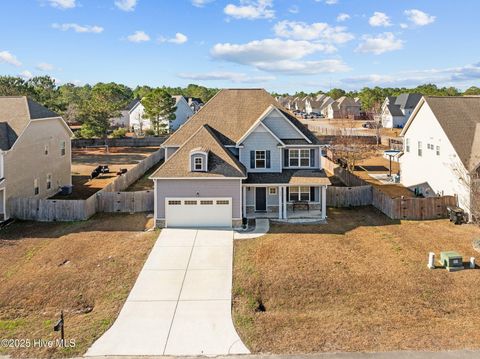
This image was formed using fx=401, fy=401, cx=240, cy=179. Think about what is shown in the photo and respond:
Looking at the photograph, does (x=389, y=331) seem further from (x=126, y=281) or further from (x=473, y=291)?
(x=126, y=281)

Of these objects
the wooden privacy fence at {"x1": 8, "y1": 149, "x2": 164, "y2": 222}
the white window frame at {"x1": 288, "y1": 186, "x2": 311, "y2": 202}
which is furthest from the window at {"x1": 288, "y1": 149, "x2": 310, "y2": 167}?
the wooden privacy fence at {"x1": 8, "y1": 149, "x2": 164, "y2": 222}

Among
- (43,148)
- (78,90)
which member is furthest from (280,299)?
(78,90)

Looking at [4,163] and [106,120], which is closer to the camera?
[4,163]

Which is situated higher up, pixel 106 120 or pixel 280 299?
pixel 106 120

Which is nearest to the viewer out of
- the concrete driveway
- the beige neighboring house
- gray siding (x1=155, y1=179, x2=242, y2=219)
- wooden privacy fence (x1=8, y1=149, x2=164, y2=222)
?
the concrete driveway

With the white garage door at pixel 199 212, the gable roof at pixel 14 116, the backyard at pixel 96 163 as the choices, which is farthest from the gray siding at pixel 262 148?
the gable roof at pixel 14 116

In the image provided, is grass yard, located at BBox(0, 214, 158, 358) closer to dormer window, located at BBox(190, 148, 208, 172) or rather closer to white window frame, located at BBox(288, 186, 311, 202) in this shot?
dormer window, located at BBox(190, 148, 208, 172)

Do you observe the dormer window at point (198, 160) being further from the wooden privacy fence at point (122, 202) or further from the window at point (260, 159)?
the wooden privacy fence at point (122, 202)
